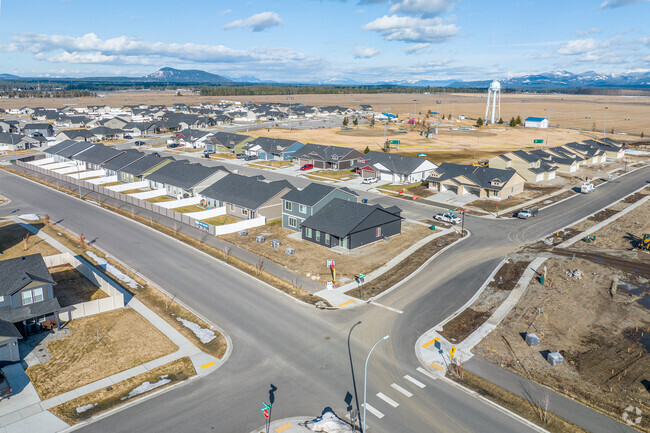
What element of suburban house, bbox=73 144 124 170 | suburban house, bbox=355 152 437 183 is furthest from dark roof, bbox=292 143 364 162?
suburban house, bbox=73 144 124 170

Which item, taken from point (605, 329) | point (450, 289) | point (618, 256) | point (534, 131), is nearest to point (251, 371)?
point (450, 289)

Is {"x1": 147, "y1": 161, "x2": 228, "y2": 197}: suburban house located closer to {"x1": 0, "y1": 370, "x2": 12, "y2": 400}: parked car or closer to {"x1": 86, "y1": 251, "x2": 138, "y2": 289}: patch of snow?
{"x1": 86, "y1": 251, "x2": 138, "y2": 289}: patch of snow

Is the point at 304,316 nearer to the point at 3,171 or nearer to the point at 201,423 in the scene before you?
the point at 201,423

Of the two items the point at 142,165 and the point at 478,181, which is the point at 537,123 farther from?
the point at 142,165

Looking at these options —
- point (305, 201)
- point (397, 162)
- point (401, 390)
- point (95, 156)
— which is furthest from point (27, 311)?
point (95, 156)

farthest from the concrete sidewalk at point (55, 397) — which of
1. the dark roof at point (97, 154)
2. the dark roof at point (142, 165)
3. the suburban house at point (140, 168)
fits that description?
the dark roof at point (97, 154)

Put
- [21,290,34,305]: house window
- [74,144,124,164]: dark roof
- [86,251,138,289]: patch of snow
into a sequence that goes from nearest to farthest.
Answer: [21,290,34,305]: house window → [86,251,138,289]: patch of snow → [74,144,124,164]: dark roof
